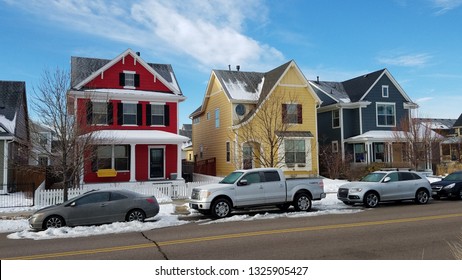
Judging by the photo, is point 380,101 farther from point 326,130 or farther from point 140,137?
point 140,137

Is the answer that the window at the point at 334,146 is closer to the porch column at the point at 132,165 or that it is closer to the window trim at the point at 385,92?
the window trim at the point at 385,92

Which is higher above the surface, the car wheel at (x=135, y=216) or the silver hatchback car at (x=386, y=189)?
the silver hatchback car at (x=386, y=189)

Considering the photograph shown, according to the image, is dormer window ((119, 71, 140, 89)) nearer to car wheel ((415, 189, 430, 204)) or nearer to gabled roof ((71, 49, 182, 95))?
gabled roof ((71, 49, 182, 95))

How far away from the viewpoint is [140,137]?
24562 millimetres

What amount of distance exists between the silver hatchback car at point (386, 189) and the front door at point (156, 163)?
43.9ft

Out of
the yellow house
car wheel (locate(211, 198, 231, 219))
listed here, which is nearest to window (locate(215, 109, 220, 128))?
the yellow house

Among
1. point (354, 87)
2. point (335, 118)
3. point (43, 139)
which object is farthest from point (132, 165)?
point (354, 87)

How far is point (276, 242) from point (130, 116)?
61.7ft

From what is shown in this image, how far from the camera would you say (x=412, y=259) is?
773 centimetres

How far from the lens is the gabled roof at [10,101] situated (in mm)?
25828

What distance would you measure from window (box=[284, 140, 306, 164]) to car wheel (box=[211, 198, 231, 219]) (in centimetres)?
1512

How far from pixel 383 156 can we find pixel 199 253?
2946cm

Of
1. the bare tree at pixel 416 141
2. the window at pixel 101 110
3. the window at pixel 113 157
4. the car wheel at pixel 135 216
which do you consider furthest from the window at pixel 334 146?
the car wheel at pixel 135 216

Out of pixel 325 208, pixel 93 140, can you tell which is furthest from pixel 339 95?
pixel 93 140
